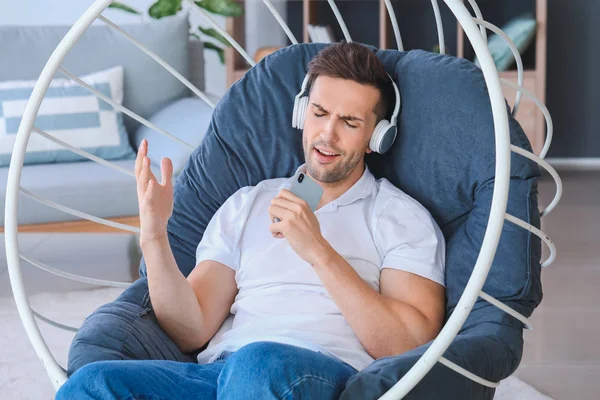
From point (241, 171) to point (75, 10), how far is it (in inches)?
142

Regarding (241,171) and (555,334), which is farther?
(555,334)

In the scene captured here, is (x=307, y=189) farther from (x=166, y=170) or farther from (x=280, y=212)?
(x=166, y=170)

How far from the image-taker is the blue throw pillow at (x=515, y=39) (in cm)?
464

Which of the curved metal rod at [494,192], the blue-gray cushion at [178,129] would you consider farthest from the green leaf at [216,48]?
the curved metal rod at [494,192]

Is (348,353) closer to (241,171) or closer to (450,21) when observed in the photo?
(241,171)

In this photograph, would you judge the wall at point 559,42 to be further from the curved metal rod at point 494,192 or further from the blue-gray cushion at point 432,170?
the curved metal rod at point 494,192

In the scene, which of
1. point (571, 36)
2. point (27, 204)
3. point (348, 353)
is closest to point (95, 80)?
point (27, 204)

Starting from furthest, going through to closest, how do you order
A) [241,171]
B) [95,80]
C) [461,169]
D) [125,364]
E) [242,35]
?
[242,35]
[95,80]
[241,171]
[461,169]
[125,364]

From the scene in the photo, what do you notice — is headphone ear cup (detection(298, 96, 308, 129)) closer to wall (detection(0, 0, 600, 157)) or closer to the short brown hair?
the short brown hair

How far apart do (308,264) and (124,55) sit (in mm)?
2124

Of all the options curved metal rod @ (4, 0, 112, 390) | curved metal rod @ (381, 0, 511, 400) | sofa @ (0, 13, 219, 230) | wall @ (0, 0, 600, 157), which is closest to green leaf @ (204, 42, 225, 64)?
wall @ (0, 0, 600, 157)

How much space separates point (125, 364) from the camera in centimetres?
128

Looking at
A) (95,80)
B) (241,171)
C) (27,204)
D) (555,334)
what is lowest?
(555,334)

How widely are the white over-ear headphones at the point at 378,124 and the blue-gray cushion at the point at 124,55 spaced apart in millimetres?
1869
